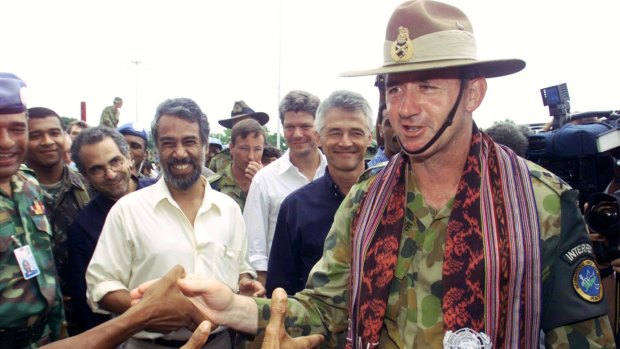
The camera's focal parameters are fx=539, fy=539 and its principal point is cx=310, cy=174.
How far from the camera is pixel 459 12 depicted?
197 cm

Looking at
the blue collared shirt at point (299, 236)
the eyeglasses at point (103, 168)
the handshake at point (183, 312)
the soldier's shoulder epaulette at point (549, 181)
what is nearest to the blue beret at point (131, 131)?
the eyeglasses at point (103, 168)

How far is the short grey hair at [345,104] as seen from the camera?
3.17m

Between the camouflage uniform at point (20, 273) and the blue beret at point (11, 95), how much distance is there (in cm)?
39

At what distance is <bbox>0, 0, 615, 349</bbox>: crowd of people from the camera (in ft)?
5.62

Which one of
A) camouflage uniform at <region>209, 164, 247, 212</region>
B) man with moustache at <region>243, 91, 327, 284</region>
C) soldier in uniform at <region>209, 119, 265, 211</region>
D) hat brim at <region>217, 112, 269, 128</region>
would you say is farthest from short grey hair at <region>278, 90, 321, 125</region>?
hat brim at <region>217, 112, 269, 128</region>

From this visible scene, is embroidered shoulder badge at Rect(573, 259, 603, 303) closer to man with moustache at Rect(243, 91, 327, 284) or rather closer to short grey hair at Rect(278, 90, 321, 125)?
man with moustache at Rect(243, 91, 327, 284)

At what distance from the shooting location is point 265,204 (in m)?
3.75

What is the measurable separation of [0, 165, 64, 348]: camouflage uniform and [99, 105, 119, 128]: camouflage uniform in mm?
7373

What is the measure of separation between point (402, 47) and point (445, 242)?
708mm

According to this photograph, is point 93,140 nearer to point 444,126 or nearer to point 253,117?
point 444,126

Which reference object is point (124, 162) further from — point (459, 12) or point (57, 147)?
point (459, 12)

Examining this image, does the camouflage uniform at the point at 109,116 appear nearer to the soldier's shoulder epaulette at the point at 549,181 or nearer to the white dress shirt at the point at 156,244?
the white dress shirt at the point at 156,244

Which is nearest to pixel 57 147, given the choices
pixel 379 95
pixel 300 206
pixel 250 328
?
pixel 300 206

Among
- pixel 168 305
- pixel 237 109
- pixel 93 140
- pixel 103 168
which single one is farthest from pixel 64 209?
pixel 237 109
